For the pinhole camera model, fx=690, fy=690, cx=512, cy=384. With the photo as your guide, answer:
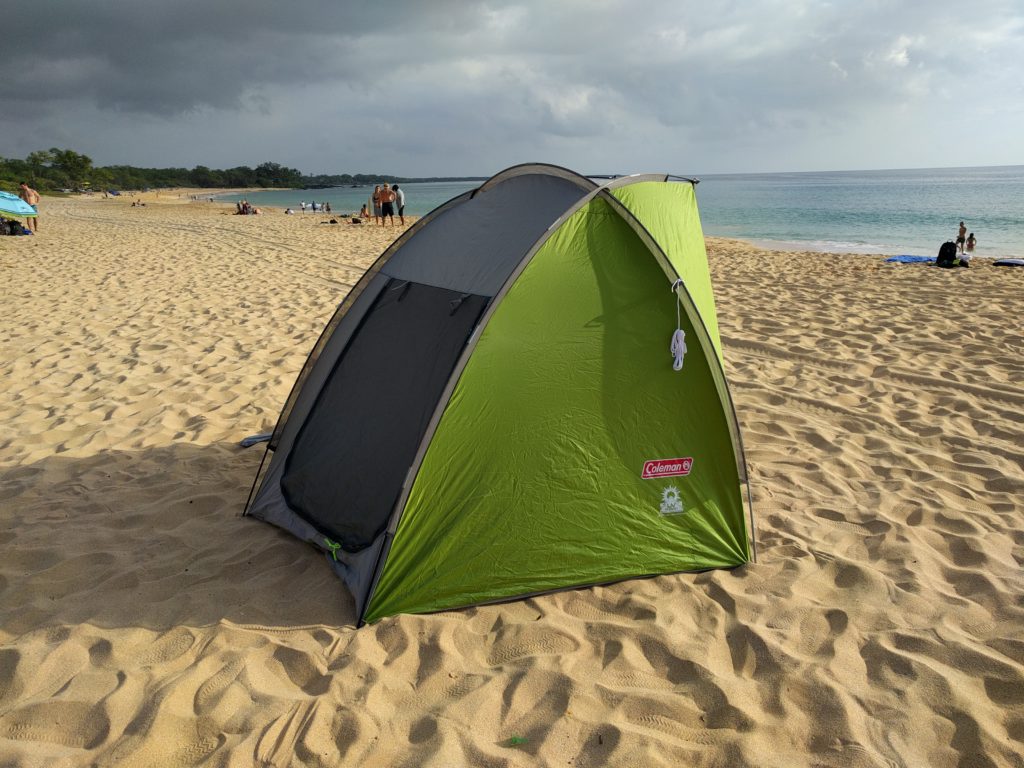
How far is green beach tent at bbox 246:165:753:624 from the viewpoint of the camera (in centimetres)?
328

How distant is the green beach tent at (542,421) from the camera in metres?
3.28

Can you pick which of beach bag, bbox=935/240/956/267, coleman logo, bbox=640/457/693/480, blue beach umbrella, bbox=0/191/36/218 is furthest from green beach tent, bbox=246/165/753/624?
blue beach umbrella, bbox=0/191/36/218

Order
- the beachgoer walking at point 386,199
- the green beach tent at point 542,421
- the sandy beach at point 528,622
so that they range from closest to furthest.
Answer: the sandy beach at point 528,622
the green beach tent at point 542,421
the beachgoer walking at point 386,199

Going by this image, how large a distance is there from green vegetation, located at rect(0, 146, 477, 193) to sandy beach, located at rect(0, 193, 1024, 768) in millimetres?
47983

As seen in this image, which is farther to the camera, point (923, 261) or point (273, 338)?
point (923, 261)

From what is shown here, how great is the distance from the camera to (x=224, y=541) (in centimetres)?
388

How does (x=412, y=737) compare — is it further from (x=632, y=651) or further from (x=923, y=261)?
(x=923, y=261)

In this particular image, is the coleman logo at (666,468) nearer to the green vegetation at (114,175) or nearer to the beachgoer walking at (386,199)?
the beachgoer walking at (386,199)

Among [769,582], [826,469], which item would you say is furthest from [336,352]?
[826,469]

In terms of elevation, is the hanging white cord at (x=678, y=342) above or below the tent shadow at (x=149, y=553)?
above

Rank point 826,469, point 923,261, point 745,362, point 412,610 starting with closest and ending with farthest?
point 412,610, point 826,469, point 745,362, point 923,261

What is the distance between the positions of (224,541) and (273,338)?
15.2 ft

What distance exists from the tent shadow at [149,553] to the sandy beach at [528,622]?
0.02m

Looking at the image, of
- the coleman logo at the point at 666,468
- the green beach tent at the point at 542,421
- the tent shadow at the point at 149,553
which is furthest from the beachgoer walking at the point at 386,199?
the coleman logo at the point at 666,468
